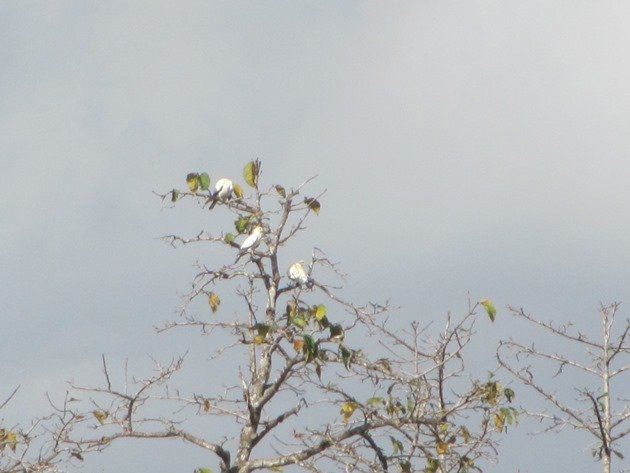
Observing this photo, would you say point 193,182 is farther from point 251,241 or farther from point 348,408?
point 348,408

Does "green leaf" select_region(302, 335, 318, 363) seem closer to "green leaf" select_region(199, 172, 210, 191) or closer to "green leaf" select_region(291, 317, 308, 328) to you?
"green leaf" select_region(291, 317, 308, 328)

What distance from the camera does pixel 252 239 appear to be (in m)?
11.9

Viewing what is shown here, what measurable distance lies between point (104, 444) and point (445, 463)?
2.77 meters

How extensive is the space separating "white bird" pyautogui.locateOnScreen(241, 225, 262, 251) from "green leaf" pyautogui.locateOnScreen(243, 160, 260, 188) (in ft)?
1.50

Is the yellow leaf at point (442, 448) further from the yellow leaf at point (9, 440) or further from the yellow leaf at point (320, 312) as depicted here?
the yellow leaf at point (9, 440)

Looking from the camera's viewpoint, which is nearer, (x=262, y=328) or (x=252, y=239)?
(x=262, y=328)

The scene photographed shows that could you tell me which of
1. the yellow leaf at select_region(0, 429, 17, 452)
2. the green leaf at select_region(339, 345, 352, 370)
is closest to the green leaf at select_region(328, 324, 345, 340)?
the green leaf at select_region(339, 345, 352, 370)

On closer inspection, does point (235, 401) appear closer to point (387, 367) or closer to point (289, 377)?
point (289, 377)

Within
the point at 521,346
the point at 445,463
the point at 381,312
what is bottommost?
the point at 445,463

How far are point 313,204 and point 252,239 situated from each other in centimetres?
65

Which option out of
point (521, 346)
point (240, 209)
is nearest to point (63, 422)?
point (240, 209)

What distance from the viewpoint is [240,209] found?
40.3 ft

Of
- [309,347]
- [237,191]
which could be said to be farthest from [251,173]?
[309,347]

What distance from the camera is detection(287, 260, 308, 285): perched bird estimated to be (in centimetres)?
1176
